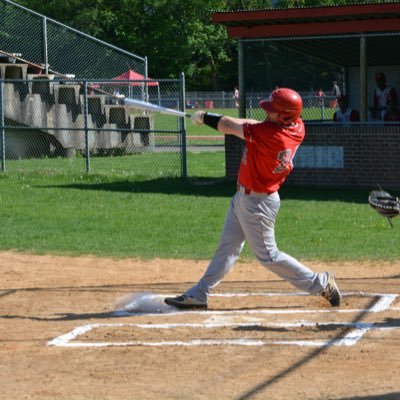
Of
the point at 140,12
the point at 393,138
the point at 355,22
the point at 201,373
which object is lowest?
the point at 201,373

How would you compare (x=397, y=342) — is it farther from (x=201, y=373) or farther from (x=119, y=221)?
(x=119, y=221)

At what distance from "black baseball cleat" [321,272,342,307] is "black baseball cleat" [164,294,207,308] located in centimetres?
108

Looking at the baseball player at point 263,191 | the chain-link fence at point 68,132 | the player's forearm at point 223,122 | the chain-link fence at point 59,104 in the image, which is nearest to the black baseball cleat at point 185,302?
the baseball player at point 263,191

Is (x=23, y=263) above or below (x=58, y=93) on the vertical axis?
below

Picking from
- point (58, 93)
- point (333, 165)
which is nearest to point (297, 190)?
point (333, 165)

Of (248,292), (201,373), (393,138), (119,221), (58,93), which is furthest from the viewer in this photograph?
(58,93)

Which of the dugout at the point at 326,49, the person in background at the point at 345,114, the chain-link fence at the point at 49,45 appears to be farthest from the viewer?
the chain-link fence at the point at 49,45

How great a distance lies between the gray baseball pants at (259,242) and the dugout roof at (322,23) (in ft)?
32.3

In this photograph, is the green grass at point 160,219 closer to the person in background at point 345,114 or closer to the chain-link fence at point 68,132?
the person in background at point 345,114

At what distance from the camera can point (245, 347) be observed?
7211mm

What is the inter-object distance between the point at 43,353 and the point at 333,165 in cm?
1194

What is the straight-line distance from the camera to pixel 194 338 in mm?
7539

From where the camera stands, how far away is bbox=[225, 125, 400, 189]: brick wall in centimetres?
1770

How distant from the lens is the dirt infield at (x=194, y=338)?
20.3ft
